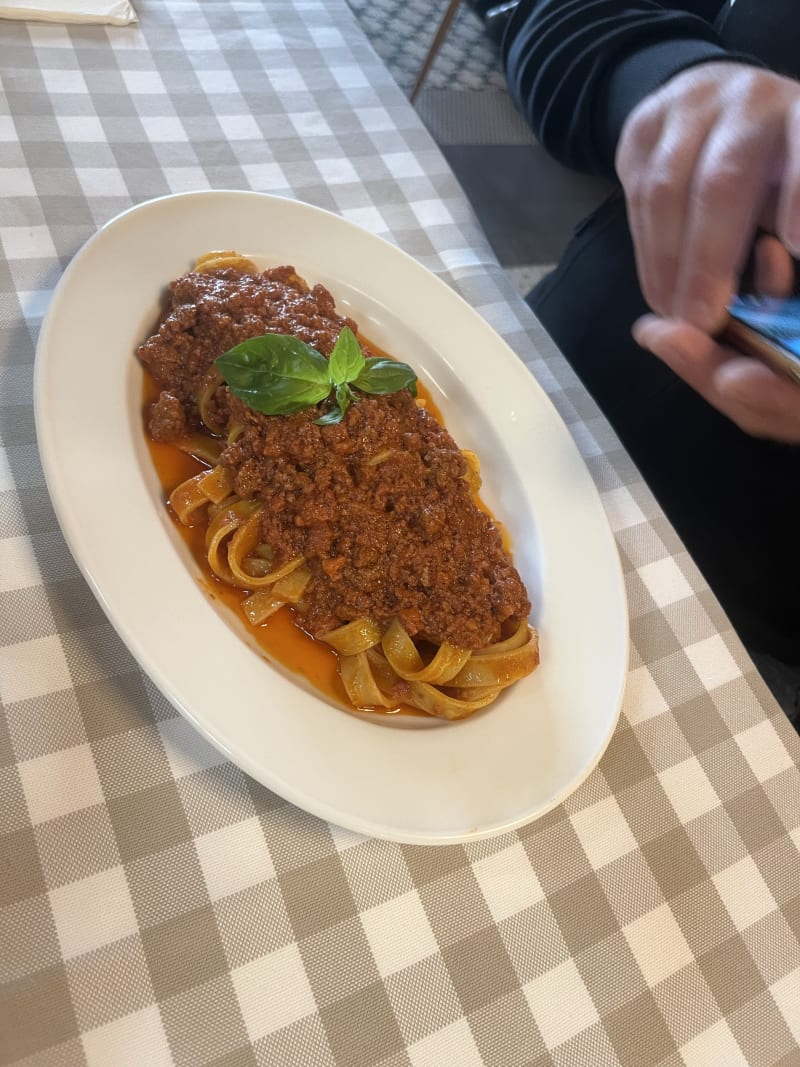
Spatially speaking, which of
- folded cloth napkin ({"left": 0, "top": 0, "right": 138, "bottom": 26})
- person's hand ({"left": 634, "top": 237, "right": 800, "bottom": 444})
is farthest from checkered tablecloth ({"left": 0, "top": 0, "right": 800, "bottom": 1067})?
person's hand ({"left": 634, "top": 237, "right": 800, "bottom": 444})

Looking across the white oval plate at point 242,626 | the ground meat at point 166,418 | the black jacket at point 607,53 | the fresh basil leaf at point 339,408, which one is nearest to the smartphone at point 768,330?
the white oval plate at point 242,626

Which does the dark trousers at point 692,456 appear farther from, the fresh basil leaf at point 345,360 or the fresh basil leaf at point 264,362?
the fresh basil leaf at point 264,362

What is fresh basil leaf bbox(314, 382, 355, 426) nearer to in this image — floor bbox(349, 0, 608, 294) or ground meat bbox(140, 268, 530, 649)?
ground meat bbox(140, 268, 530, 649)

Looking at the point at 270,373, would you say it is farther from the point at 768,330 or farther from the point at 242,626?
the point at 768,330

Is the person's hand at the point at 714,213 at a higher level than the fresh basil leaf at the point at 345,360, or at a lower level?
higher

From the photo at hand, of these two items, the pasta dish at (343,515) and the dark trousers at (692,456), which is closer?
the pasta dish at (343,515)

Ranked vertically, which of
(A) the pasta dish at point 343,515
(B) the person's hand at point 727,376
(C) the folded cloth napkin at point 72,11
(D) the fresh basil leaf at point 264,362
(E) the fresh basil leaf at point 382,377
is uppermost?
(C) the folded cloth napkin at point 72,11
